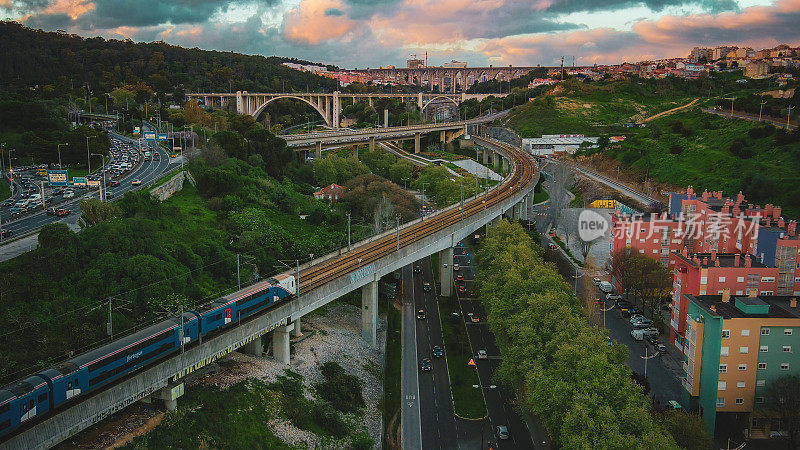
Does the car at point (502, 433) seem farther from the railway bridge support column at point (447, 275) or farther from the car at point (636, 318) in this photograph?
the railway bridge support column at point (447, 275)

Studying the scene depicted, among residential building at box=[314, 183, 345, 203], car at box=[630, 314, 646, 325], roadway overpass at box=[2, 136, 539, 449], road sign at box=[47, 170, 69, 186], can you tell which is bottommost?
car at box=[630, 314, 646, 325]

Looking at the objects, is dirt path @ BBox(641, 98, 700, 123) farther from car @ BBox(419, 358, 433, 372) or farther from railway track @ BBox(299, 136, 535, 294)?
car @ BBox(419, 358, 433, 372)

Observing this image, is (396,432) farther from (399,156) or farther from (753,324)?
(399,156)

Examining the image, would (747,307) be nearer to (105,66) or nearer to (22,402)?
(22,402)

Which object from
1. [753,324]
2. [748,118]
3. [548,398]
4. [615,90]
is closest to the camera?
[548,398]

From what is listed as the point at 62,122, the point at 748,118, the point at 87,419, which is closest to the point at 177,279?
the point at 87,419

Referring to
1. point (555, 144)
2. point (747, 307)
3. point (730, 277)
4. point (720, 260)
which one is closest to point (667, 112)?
point (555, 144)

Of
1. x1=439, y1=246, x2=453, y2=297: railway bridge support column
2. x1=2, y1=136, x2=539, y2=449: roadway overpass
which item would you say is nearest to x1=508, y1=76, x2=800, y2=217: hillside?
x1=2, y1=136, x2=539, y2=449: roadway overpass
